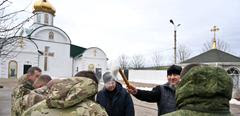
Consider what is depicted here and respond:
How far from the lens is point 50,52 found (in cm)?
4009

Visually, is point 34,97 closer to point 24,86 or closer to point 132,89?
point 24,86

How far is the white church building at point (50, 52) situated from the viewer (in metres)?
36.0

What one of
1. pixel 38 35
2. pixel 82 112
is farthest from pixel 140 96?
pixel 38 35

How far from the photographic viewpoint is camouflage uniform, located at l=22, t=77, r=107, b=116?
207 cm

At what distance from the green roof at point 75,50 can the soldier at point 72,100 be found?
137 feet

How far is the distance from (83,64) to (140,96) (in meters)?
39.0

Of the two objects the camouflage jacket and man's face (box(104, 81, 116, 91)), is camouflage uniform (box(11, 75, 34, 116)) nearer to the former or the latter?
the camouflage jacket

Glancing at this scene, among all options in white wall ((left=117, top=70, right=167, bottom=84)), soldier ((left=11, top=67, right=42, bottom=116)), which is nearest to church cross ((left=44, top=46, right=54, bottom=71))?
white wall ((left=117, top=70, right=167, bottom=84))

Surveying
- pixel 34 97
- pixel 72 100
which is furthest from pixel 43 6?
pixel 72 100

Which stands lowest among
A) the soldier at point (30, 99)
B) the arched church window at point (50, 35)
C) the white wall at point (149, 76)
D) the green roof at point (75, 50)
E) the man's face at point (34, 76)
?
the white wall at point (149, 76)

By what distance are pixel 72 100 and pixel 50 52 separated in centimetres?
3933

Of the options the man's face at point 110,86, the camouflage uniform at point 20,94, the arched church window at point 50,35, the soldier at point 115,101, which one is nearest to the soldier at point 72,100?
the camouflage uniform at point 20,94

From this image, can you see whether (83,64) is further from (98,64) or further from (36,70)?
(36,70)

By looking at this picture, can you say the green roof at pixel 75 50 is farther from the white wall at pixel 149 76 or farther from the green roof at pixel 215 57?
the green roof at pixel 215 57
